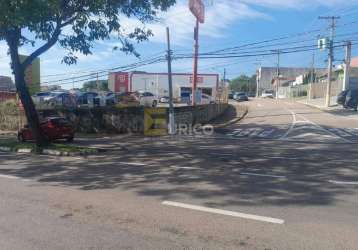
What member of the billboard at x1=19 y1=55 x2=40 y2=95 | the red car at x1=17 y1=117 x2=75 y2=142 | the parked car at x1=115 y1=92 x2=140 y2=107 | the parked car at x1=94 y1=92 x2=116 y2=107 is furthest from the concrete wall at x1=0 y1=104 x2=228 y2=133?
the parked car at x1=115 y1=92 x2=140 y2=107

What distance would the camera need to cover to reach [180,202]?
8523mm

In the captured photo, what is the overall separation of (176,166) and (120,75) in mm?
68154

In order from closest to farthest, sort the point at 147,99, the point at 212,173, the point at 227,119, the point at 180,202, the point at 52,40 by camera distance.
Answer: the point at 180,202, the point at 212,173, the point at 52,40, the point at 227,119, the point at 147,99

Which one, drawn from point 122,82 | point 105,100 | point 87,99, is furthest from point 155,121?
point 122,82

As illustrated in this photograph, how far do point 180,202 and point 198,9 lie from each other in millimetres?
26817

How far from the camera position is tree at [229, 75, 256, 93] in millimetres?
157625

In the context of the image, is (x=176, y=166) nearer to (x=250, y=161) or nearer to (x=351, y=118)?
(x=250, y=161)

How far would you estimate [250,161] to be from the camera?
14625 millimetres

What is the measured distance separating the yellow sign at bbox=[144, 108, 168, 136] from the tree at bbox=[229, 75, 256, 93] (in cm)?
12528

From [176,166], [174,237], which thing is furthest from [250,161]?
[174,237]

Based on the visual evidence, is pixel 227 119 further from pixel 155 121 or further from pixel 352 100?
pixel 352 100

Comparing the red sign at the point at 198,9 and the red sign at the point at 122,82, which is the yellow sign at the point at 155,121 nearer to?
the red sign at the point at 198,9

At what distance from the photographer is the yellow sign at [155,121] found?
1148 inches

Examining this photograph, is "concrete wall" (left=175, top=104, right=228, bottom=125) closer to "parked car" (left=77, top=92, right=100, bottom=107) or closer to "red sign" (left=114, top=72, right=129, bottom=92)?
"parked car" (left=77, top=92, right=100, bottom=107)
